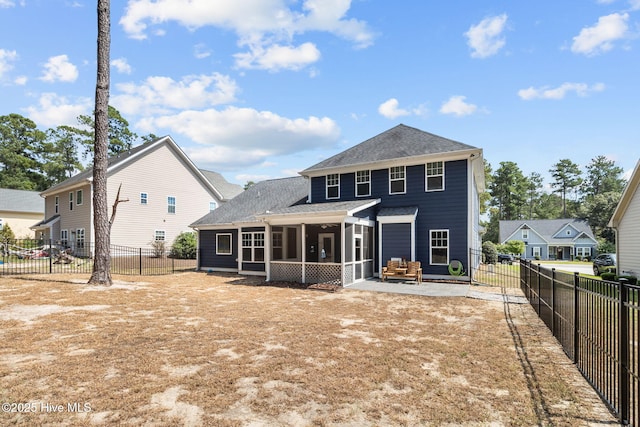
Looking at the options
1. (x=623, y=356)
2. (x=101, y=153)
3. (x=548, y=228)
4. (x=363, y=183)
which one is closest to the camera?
(x=623, y=356)

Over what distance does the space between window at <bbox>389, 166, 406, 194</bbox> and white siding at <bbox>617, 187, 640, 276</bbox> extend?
10787 mm

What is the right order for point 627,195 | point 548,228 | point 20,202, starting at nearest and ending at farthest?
point 627,195, point 20,202, point 548,228

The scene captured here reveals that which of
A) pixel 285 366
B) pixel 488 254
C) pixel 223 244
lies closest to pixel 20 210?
pixel 223 244

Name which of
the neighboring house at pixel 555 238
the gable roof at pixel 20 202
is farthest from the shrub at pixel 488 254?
the gable roof at pixel 20 202

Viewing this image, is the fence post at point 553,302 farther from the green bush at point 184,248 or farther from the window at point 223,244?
the green bush at point 184,248

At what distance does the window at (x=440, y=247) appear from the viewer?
15073 millimetres

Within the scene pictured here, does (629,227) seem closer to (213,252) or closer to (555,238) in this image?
(213,252)

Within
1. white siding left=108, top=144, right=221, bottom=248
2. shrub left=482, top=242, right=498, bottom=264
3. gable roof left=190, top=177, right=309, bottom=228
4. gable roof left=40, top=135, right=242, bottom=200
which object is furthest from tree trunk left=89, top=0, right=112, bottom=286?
shrub left=482, top=242, right=498, bottom=264

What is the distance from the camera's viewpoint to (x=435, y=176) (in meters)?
15.5

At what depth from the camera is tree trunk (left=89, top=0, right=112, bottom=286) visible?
40.7ft

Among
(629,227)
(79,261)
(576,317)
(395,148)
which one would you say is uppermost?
(395,148)

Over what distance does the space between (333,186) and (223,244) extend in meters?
7.70

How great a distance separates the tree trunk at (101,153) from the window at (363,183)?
1144 cm

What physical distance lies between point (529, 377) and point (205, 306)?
8.20 metres
